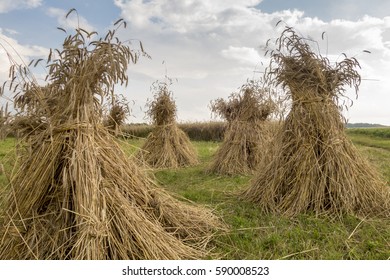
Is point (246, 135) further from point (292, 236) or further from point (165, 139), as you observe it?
point (292, 236)

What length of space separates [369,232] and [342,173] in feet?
2.99

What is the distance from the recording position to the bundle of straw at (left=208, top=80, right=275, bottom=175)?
854cm

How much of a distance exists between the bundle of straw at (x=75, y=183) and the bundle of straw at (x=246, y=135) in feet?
17.4

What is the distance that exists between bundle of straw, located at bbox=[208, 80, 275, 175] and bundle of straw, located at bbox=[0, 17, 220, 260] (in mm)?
5317

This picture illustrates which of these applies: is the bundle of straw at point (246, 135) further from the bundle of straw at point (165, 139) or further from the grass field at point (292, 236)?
the grass field at point (292, 236)

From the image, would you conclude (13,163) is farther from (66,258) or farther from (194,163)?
(194,163)

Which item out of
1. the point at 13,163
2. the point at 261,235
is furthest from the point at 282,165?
the point at 13,163

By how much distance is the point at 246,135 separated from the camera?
8.80m

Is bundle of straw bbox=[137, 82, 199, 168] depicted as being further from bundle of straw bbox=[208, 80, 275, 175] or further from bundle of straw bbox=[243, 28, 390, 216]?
bundle of straw bbox=[243, 28, 390, 216]

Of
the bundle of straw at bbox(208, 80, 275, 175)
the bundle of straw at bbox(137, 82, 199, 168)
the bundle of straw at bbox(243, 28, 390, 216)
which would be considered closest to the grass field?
the bundle of straw at bbox(243, 28, 390, 216)

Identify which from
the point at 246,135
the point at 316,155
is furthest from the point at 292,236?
the point at 246,135

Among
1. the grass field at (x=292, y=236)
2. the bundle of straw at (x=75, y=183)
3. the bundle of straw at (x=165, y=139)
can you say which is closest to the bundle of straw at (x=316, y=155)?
the grass field at (x=292, y=236)

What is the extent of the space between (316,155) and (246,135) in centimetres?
384

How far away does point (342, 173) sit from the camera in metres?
4.87
